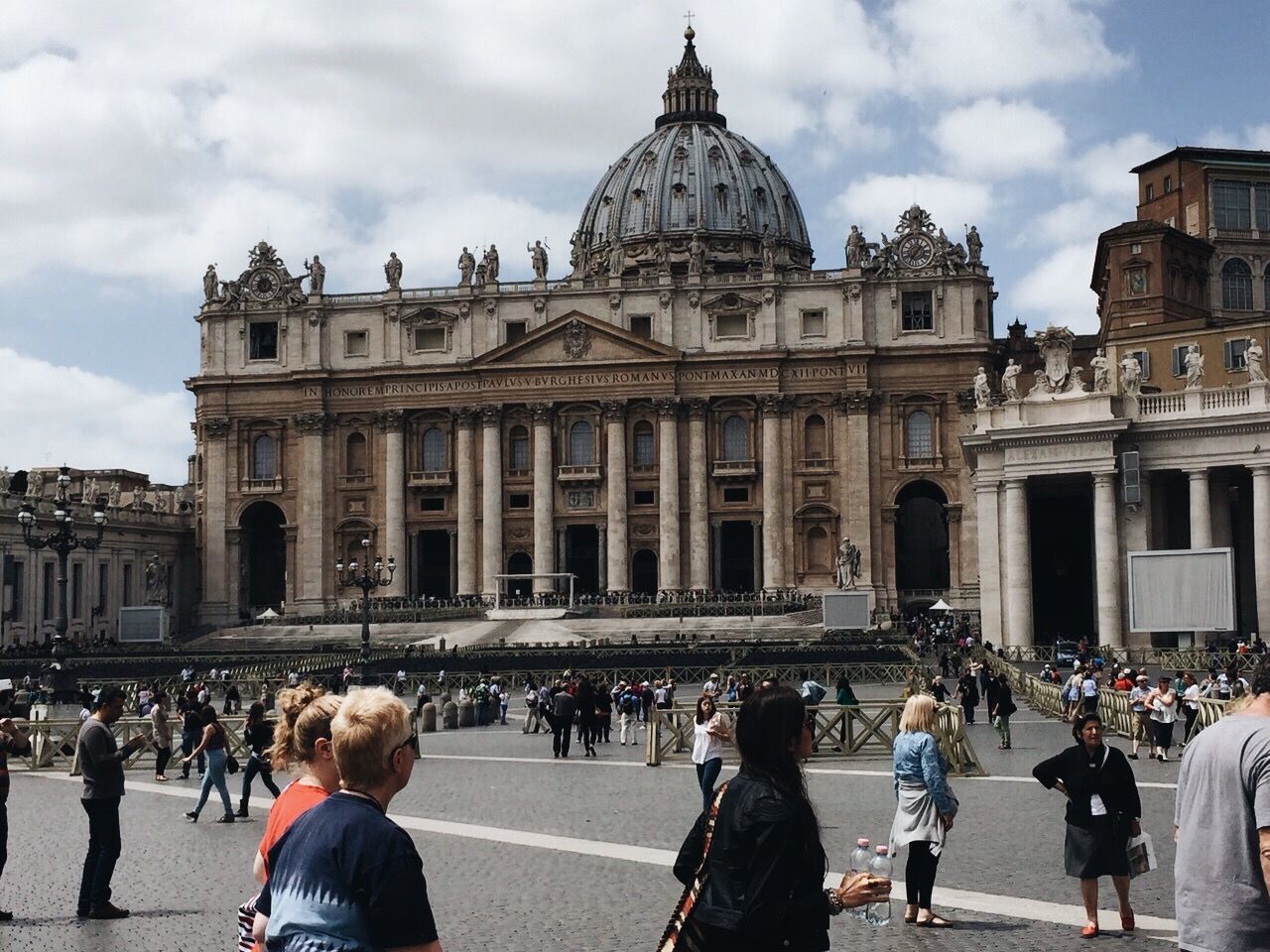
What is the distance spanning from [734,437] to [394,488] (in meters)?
19.4

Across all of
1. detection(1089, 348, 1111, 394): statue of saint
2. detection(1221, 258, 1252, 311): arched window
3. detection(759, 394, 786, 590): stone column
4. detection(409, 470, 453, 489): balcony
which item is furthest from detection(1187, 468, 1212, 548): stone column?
detection(409, 470, 453, 489): balcony

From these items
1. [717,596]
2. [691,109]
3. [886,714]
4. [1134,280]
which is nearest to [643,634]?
[717,596]

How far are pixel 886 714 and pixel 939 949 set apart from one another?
519 inches

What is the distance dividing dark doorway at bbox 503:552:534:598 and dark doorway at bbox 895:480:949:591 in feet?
73.8

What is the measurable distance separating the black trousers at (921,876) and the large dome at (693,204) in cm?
10456

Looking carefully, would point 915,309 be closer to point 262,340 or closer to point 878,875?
point 262,340

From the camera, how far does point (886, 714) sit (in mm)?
24344

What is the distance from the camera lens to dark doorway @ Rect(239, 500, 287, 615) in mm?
93875

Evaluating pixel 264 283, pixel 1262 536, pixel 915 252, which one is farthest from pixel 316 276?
pixel 1262 536

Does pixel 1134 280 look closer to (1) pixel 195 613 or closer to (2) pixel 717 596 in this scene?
(2) pixel 717 596

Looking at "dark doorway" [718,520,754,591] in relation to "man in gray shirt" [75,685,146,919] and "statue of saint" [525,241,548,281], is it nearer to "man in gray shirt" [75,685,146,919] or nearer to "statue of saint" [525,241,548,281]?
"statue of saint" [525,241,548,281]

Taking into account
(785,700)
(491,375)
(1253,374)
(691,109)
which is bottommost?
(785,700)

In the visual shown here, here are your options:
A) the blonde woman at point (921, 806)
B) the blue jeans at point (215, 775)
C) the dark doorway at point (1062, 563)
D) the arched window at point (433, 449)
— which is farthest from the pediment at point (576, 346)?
the blonde woman at point (921, 806)

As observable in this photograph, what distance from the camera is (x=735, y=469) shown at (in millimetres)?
88312
